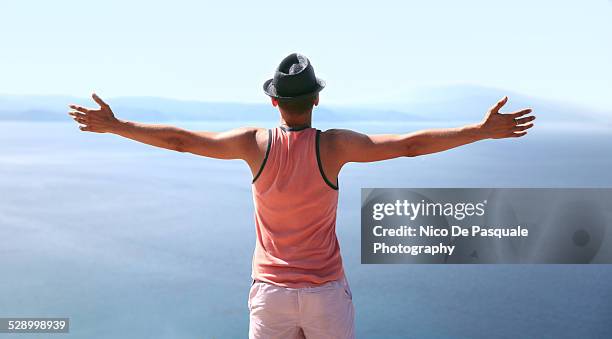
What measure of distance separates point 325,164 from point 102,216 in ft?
46.0

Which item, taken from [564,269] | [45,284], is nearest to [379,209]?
[45,284]

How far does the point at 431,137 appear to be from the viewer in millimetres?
2049

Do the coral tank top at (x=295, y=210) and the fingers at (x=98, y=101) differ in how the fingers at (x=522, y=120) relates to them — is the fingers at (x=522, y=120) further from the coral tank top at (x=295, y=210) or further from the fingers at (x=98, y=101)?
the fingers at (x=98, y=101)

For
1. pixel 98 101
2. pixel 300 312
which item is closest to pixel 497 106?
pixel 300 312

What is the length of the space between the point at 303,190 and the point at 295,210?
67 millimetres

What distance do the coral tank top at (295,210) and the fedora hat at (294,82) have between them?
0.34 ft

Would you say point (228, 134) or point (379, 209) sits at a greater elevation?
point (228, 134)

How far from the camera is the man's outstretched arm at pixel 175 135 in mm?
2074

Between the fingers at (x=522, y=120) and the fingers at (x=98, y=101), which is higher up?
the fingers at (x=98, y=101)

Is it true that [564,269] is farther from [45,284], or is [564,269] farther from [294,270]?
[294,270]

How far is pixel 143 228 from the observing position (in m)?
14.5

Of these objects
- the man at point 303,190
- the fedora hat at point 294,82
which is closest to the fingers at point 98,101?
the man at point 303,190

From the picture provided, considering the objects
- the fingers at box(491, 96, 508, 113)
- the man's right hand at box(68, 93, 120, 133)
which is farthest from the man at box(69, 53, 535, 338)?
the man's right hand at box(68, 93, 120, 133)

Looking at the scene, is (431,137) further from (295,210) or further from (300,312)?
(300,312)
